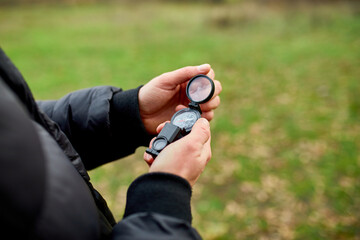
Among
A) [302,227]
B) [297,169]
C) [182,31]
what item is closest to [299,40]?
[182,31]

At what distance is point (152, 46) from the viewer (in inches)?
459

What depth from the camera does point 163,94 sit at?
6.68 ft

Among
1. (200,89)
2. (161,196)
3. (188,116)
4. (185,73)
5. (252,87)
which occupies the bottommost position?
(252,87)

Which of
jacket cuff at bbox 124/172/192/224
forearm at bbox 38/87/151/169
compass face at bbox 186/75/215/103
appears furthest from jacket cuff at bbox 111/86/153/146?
jacket cuff at bbox 124/172/192/224

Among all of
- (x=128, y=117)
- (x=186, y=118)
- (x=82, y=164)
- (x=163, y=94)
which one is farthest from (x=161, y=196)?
(x=163, y=94)

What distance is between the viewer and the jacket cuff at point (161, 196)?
45.8 inches

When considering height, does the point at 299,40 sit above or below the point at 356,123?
above

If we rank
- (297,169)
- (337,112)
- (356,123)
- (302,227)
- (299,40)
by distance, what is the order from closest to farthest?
(302,227)
(297,169)
(356,123)
(337,112)
(299,40)

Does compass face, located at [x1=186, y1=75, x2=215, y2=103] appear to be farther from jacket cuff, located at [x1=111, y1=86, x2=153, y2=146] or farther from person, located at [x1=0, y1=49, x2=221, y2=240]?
jacket cuff, located at [x1=111, y1=86, x2=153, y2=146]

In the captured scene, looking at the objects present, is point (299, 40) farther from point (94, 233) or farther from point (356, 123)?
point (94, 233)

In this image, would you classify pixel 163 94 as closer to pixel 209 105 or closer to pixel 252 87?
pixel 209 105

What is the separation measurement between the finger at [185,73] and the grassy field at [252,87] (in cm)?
230

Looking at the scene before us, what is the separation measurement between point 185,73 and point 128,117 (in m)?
0.48

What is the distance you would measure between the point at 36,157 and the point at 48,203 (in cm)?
15
